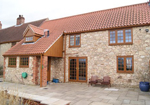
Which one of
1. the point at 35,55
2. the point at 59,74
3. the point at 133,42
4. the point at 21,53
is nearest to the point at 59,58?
the point at 59,74

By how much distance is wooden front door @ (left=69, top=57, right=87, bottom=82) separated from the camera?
39.4 ft

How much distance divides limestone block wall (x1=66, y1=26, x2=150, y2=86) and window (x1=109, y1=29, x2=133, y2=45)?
0.31 m

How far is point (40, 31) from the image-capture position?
46.5 ft

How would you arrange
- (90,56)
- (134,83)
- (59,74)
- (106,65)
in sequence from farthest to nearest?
(59,74) → (90,56) → (106,65) → (134,83)

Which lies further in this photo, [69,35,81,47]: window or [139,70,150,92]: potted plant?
[69,35,81,47]: window

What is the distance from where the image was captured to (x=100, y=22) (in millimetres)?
12672

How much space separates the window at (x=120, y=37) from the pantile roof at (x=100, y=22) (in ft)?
1.73

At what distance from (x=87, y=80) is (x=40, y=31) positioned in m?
7.32

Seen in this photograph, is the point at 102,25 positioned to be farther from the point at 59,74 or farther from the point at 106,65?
the point at 59,74

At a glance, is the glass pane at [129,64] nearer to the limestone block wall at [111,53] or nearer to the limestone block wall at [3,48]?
the limestone block wall at [111,53]

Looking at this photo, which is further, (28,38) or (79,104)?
(28,38)

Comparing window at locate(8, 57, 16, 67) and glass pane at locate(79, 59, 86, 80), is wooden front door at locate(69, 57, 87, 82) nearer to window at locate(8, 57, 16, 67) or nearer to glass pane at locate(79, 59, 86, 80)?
glass pane at locate(79, 59, 86, 80)

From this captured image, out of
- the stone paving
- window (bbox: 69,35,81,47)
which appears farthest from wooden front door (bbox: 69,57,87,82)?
window (bbox: 69,35,81,47)

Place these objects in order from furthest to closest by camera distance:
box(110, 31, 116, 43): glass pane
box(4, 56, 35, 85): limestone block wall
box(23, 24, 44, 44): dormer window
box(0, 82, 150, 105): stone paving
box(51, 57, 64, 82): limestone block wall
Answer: box(23, 24, 44, 44): dormer window → box(51, 57, 64, 82): limestone block wall → box(4, 56, 35, 85): limestone block wall → box(110, 31, 116, 43): glass pane → box(0, 82, 150, 105): stone paving
